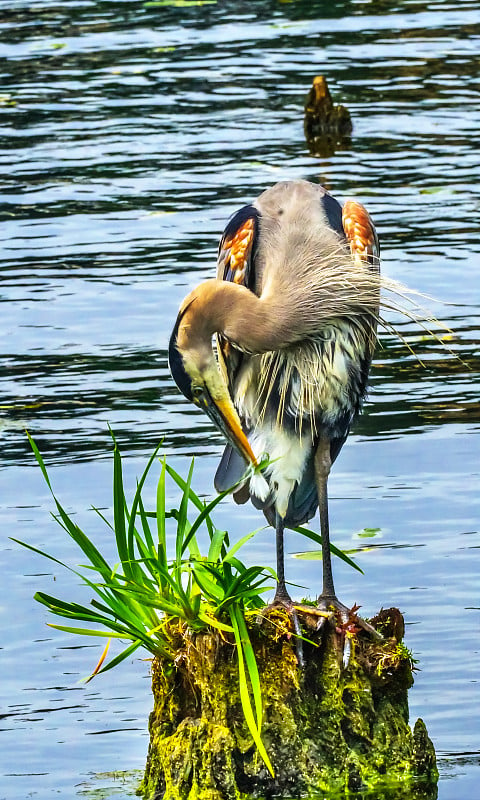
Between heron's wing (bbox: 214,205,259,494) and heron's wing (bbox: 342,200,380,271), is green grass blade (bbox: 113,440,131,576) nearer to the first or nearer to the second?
heron's wing (bbox: 214,205,259,494)

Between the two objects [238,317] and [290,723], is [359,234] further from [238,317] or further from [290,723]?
[290,723]

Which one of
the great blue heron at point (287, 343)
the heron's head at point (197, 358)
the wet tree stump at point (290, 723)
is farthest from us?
the great blue heron at point (287, 343)

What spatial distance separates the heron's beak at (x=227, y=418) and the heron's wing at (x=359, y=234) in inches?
42.0

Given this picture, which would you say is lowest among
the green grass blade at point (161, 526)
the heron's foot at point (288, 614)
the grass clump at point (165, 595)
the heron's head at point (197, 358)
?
the heron's foot at point (288, 614)

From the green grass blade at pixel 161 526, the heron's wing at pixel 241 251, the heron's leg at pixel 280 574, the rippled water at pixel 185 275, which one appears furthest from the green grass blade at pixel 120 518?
the heron's wing at pixel 241 251

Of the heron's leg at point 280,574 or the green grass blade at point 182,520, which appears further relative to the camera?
the heron's leg at point 280,574

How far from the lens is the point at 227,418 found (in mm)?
6391

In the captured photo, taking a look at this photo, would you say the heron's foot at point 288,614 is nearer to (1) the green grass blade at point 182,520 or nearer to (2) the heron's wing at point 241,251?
(1) the green grass blade at point 182,520

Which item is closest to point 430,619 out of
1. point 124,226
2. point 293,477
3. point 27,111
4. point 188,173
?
point 293,477

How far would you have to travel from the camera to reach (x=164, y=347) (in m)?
11.5

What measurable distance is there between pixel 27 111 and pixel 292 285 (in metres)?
12.6

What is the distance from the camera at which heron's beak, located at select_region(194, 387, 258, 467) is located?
6340mm

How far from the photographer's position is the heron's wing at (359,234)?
7082 mm

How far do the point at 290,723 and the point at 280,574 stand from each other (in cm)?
114
